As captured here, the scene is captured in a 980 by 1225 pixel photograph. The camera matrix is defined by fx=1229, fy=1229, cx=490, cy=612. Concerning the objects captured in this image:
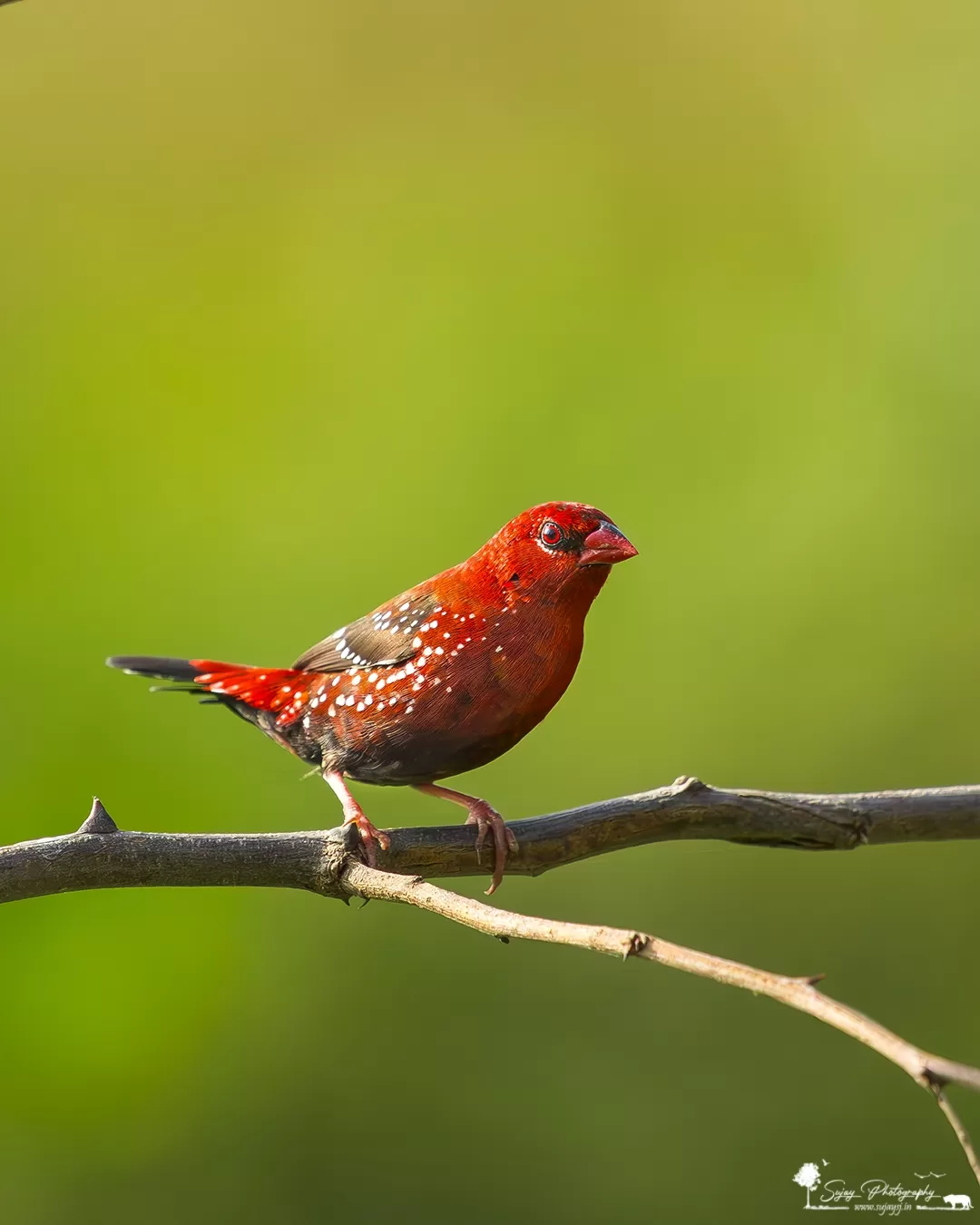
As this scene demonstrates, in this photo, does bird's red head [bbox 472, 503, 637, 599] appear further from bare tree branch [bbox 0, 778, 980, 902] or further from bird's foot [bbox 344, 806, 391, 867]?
bird's foot [bbox 344, 806, 391, 867]

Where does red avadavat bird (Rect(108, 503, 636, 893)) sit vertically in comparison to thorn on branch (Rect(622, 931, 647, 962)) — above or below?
above

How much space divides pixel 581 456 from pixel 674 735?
155 centimetres

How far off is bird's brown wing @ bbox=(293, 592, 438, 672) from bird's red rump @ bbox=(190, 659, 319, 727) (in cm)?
5

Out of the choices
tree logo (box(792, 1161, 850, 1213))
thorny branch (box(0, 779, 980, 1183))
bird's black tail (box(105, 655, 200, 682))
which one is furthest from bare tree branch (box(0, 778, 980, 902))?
tree logo (box(792, 1161, 850, 1213))

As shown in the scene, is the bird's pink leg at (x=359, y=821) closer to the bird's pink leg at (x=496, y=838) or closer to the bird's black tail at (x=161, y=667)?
the bird's pink leg at (x=496, y=838)

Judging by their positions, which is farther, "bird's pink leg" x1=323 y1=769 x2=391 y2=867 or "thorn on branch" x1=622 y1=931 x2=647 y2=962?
"bird's pink leg" x1=323 y1=769 x2=391 y2=867

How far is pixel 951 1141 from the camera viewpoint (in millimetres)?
5953

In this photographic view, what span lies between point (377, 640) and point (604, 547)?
759mm

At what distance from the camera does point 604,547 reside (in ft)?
9.27

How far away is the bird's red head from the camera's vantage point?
285cm

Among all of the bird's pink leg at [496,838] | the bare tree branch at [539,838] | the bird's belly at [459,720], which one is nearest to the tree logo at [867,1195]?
the bare tree branch at [539,838]

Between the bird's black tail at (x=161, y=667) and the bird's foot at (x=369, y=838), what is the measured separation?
783mm

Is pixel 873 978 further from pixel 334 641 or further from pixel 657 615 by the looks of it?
pixel 334 641

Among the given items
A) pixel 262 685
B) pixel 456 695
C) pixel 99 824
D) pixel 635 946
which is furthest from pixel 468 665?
pixel 635 946
